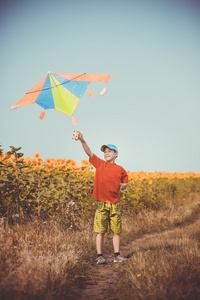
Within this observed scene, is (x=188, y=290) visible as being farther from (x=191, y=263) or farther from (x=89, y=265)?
(x=89, y=265)

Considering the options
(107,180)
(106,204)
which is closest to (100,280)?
(106,204)

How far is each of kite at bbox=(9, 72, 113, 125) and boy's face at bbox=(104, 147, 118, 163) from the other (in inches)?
38.9

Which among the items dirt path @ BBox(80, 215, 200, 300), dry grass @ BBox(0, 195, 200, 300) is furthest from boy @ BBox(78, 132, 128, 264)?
dry grass @ BBox(0, 195, 200, 300)

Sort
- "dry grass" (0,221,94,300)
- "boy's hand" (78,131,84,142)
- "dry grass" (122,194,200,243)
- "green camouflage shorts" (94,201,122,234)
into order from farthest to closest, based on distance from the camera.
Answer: "dry grass" (122,194,200,243) → "green camouflage shorts" (94,201,122,234) → "boy's hand" (78,131,84,142) → "dry grass" (0,221,94,300)

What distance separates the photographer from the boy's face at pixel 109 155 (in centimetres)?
437

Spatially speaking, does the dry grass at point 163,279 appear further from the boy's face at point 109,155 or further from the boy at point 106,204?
the boy's face at point 109,155

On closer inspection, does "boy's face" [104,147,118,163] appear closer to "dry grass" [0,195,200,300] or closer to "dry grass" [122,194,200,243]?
"dry grass" [0,195,200,300]

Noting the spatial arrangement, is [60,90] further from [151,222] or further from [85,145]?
[151,222]

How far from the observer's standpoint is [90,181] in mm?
6430

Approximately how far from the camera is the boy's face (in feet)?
14.3

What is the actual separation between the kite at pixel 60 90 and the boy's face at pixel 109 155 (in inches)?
38.9

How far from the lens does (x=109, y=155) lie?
4.37m

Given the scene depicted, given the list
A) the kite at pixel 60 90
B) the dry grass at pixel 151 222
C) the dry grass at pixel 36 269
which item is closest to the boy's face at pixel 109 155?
the kite at pixel 60 90

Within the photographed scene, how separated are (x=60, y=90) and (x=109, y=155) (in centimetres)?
139
